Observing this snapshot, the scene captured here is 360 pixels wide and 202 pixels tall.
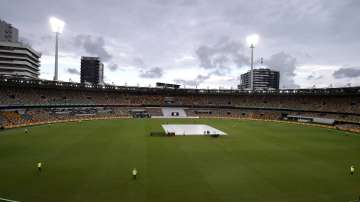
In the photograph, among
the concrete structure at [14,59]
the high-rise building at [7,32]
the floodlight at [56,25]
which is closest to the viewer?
the floodlight at [56,25]

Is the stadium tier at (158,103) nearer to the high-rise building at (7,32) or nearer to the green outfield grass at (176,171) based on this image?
the green outfield grass at (176,171)

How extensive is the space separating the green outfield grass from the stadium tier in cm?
3310

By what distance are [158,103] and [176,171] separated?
75.9m

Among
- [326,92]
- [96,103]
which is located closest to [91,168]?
[96,103]

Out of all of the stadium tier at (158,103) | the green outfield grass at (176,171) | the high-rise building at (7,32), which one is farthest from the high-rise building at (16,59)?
the green outfield grass at (176,171)

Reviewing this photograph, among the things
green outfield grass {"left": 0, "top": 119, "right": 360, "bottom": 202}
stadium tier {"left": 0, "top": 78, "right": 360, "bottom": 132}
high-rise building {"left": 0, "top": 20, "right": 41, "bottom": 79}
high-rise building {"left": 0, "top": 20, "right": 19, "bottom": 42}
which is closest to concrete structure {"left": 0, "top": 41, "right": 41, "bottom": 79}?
high-rise building {"left": 0, "top": 20, "right": 41, "bottom": 79}

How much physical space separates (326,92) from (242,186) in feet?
221

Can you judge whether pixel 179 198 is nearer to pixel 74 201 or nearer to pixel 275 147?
pixel 74 201

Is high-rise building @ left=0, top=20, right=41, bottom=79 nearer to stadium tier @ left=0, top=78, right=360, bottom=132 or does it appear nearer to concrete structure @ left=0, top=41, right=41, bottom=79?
concrete structure @ left=0, top=41, right=41, bottom=79

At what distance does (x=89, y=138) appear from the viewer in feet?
125

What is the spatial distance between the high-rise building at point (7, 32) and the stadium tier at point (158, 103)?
10358 centimetres

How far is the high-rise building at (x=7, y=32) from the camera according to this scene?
5738 inches

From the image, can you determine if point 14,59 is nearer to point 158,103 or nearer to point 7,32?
point 7,32

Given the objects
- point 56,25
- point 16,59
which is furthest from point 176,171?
point 16,59
